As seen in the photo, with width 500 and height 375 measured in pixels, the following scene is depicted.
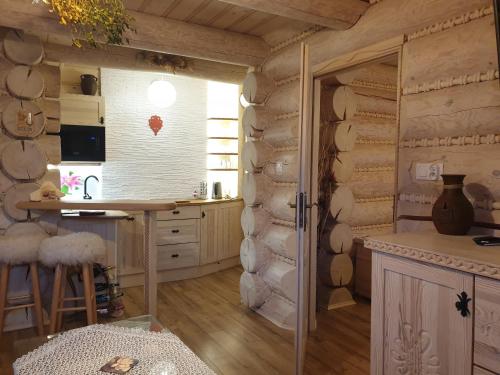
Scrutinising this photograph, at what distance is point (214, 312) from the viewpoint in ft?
12.4

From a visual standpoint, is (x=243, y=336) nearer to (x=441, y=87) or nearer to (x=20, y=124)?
(x=441, y=87)

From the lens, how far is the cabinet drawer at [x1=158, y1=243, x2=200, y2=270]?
15.5 feet

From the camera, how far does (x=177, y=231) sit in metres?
4.81

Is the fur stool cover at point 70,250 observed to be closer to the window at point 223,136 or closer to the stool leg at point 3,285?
the stool leg at point 3,285

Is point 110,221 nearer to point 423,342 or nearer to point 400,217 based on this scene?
point 400,217

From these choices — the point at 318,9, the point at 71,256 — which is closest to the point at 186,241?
the point at 71,256

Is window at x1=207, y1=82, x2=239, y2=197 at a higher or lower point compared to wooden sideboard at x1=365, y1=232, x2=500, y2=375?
higher

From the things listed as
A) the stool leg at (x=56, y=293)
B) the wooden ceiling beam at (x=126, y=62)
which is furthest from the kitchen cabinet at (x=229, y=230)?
the stool leg at (x=56, y=293)

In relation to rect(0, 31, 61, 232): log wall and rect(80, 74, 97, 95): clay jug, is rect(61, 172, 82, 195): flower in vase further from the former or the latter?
rect(0, 31, 61, 232): log wall

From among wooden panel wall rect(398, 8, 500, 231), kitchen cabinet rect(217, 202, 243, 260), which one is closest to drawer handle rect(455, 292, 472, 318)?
wooden panel wall rect(398, 8, 500, 231)

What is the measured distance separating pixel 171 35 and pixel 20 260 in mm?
2185

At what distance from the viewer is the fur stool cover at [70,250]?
2.79 m

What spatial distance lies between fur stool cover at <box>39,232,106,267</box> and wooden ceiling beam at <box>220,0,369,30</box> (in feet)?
6.50

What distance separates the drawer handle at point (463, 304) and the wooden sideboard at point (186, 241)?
11.9 feet
